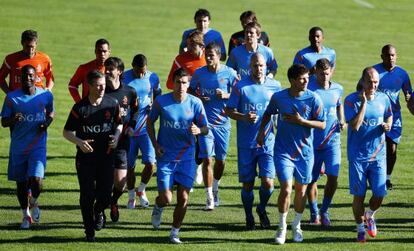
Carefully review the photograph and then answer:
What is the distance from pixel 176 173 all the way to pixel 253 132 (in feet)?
5.45

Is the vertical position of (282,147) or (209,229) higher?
(282,147)

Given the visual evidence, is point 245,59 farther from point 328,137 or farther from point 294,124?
point 294,124

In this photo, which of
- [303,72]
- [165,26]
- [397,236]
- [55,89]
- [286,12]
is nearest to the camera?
[303,72]

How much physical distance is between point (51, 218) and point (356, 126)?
4922mm

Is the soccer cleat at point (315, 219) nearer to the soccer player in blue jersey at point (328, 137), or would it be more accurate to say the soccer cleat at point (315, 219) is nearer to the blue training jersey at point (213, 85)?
the soccer player in blue jersey at point (328, 137)

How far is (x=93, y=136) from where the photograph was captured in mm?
15234

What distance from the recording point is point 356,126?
1550 centimetres

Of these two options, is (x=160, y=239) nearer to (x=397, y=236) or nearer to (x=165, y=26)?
(x=397, y=236)

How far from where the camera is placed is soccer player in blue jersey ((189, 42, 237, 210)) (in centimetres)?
1761

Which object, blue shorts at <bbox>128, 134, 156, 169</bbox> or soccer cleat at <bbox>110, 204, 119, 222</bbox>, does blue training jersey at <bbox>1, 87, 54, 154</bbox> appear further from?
blue shorts at <bbox>128, 134, 156, 169</bbox>

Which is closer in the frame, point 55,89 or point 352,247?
point 352,247

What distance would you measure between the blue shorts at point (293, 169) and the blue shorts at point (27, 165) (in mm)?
3457

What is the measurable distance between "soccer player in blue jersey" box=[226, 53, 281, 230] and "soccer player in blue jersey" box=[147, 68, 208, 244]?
104 centimetres

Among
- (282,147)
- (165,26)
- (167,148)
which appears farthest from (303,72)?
(165,26)
